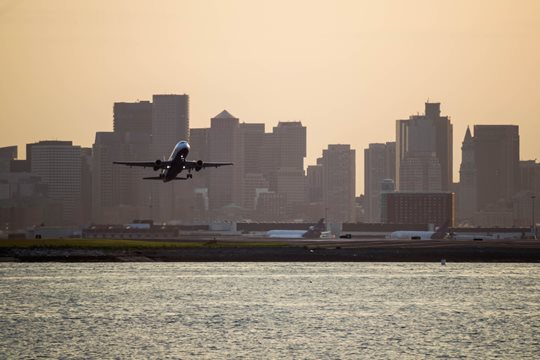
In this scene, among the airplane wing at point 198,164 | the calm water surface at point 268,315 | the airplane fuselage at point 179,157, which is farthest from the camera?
the airplane fuselage at point 179,157

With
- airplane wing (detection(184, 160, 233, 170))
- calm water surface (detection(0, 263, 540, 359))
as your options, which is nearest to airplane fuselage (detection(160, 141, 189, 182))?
airplane wing (detection(184, 160, 233, 170))

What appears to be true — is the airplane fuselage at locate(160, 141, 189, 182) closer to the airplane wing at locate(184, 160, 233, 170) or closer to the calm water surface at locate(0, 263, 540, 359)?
the airplane wing at locate(184, 160, 233, 170)

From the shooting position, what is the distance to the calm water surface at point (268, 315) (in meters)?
97.1

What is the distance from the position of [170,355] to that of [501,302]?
5277cm

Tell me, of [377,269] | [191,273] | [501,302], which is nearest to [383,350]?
[501,302]

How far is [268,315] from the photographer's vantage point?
394 feet

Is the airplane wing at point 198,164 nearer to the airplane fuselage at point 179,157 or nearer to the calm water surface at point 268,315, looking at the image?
the airplane fuselage at point 179,157

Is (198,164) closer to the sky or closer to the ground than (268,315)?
closer to the sky

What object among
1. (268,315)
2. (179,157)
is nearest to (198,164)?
(179,157)

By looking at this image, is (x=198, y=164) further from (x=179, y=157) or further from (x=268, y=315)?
(x=268, y=315)

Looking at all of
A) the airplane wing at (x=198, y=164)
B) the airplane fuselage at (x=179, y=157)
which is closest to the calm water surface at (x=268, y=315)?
the airplane wing at (x=198, y=164)

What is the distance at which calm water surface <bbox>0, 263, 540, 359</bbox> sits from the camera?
318ft

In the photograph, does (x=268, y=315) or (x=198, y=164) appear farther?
(x=198, y=164)

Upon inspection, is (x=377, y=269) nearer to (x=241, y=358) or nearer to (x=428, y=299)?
(x=428, y=299)
